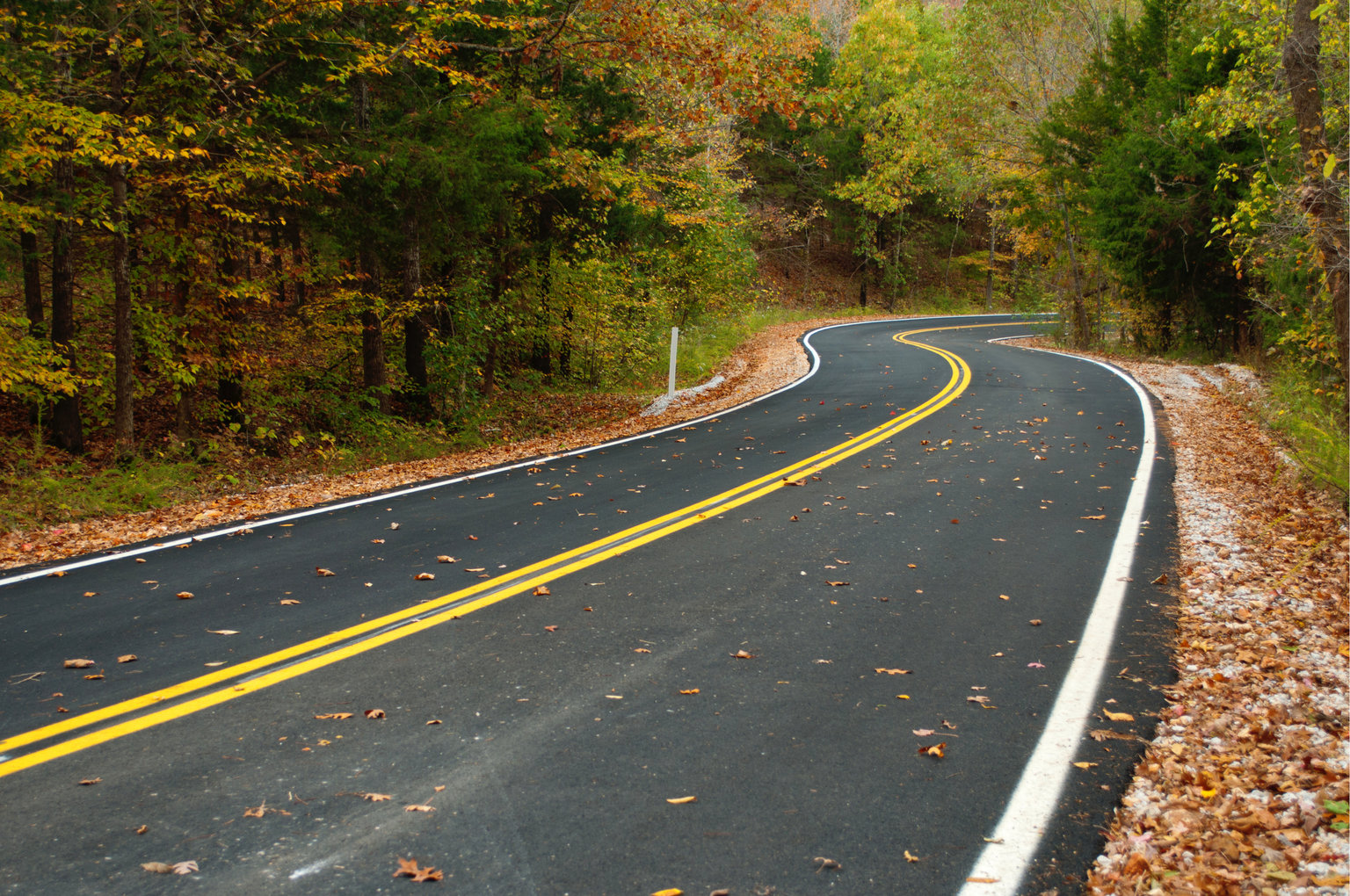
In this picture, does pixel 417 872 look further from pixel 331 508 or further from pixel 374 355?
pixel 374 355

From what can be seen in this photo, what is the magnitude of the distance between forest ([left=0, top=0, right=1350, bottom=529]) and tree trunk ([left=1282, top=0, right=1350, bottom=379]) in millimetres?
42

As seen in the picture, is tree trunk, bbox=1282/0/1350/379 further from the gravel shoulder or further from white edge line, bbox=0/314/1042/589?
white edge line, bbox=0/314/1042/589

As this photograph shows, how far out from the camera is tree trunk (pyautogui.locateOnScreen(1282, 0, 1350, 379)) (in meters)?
8.08

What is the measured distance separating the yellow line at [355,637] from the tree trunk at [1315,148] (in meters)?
5.79

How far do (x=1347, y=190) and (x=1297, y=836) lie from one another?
26.3ft

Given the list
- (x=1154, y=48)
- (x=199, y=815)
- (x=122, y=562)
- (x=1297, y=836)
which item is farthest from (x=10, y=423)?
(x=1154, y=48)

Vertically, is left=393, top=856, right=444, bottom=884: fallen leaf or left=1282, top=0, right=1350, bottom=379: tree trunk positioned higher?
left=1282, top=0, right=1350, bottom=379: tree trunk

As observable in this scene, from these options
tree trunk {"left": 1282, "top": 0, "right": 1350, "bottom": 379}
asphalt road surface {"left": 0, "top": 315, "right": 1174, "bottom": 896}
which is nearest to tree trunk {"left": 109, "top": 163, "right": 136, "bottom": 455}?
asphalt road surface {"left": 0, "top": 315, "right": 1174, "bottom": 896}

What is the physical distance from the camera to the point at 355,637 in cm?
501

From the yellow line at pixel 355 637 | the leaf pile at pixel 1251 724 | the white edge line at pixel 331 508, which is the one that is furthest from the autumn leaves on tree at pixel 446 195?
the yellow line at pixel 355 637

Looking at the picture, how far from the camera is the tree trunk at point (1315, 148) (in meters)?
8.08

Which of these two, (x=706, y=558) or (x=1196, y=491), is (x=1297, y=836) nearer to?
(x=706, y=558)

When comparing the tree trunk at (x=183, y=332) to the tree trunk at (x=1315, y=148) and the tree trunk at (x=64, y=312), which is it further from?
the tree trunk at (x=1315, y=148)

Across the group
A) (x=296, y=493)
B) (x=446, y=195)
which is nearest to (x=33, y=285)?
(x=446, y=195)
